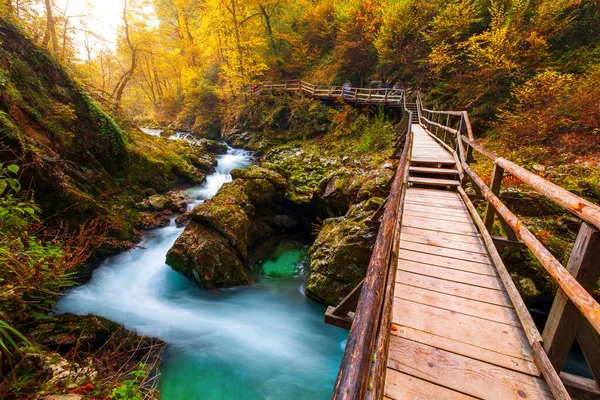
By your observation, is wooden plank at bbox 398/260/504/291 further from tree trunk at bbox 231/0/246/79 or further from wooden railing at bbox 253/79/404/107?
tree trunk at bbox 231/0/246/79

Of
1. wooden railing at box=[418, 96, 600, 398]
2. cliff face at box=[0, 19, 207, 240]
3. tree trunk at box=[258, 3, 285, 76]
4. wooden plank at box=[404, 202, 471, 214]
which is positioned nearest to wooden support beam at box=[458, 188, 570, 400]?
wooden railing at box=[418, 96, 600, 398]

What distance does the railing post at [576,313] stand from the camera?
1.45 meters

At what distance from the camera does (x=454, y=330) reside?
193 cm

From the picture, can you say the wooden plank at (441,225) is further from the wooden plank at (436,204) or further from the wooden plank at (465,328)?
the wooden plank at (465,328)

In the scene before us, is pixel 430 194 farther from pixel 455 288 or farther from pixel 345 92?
pixel 345 92

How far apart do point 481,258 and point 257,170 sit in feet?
24.2

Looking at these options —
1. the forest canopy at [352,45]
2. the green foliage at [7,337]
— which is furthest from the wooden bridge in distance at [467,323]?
the forest canopy at [352,45]

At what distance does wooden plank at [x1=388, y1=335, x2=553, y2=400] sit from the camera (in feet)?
4.96

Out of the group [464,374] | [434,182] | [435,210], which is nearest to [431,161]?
[434,182]

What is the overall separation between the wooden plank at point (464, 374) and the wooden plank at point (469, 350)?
34mm

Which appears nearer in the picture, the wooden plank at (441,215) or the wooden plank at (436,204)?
the wooden plank at (441,215)

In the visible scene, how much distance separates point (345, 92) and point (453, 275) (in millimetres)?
15885

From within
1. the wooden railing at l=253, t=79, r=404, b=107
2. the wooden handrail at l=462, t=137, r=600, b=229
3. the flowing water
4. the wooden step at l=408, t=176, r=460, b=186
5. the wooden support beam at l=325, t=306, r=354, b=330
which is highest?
the wooden railing at l=253, t=79, r=404, b=107

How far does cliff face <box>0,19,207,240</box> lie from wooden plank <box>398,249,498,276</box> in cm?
584
